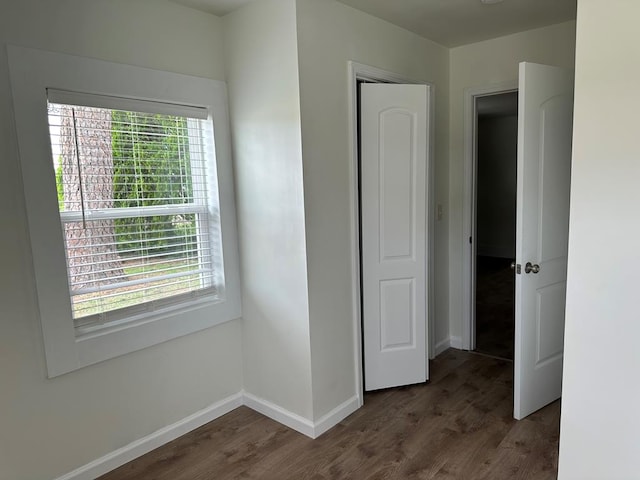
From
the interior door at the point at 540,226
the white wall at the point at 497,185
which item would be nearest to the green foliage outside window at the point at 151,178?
the interior door at the point at 540,226

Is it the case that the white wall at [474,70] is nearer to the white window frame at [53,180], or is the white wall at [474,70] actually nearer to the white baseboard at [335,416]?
the white baseboard at [335,416]

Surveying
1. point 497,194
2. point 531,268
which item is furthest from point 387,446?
point 497,194

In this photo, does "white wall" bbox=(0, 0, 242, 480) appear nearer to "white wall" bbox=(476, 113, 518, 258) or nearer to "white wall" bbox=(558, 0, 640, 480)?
"white wall" bbox=(558, 0, 640, 480)

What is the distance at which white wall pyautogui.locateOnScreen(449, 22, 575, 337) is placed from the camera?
9.90 feet

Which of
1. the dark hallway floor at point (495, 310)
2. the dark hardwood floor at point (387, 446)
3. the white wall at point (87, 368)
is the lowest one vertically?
the dark hardwood floor at point (387, 446)

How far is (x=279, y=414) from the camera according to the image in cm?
273

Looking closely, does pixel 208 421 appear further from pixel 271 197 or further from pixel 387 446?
pixel 271 197

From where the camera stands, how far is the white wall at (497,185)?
7.33m

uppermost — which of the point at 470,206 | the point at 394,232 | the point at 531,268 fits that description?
the point at 470,206

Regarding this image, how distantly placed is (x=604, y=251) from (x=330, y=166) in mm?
1395

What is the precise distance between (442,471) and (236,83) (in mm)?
2405

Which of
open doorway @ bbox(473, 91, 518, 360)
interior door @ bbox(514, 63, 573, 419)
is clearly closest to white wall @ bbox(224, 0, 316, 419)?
interior door @ bbox(514, 63, 573, 419)

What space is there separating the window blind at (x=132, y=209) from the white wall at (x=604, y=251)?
1939 millimetres

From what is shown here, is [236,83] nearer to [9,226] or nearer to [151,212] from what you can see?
[151,212]
